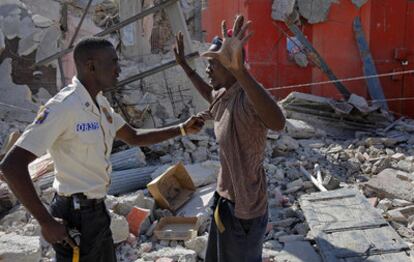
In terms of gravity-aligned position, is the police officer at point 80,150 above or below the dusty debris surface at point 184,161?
above

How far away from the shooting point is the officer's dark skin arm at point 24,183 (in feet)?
6.10

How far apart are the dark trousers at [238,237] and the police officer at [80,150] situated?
2.03ft

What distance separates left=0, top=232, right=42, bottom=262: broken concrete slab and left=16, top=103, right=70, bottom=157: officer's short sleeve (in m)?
1.77

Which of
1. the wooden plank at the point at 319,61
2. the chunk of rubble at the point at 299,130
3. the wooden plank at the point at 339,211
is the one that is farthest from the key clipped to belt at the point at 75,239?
the wooden plank at the point at 319,61

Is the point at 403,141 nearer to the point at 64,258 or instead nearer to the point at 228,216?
the point at 228,216

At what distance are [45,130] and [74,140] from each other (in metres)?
0.17

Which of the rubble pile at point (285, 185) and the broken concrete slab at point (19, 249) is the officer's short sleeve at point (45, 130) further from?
the rubble pile at point (285, 185)

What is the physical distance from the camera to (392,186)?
571 centimetres

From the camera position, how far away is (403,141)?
8219 mm

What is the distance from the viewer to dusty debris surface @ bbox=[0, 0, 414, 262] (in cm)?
435

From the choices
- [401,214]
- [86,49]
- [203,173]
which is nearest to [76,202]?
[86,49]

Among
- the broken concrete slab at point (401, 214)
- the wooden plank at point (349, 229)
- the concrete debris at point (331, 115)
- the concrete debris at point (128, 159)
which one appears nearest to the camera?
the wooden plank at point (349, 229)

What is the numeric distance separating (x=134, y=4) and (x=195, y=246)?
5.89 m

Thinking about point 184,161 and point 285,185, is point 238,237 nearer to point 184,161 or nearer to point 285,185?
point 285,185
